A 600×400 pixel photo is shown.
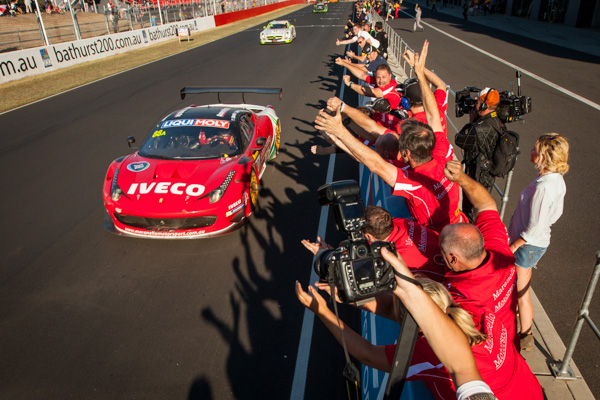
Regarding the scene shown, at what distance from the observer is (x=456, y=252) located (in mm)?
2555

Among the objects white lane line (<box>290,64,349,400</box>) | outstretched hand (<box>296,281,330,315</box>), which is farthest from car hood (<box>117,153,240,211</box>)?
outstretched hand (<box>296,281,330,315</box>)

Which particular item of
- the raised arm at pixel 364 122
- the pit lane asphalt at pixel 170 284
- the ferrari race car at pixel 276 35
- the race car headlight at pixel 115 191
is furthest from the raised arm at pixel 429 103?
the ferrari race car at pixel 276 35

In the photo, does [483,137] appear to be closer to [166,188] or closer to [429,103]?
[429,103]

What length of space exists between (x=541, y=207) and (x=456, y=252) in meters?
1.32

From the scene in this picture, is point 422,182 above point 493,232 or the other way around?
above

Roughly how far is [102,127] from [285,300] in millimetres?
9069

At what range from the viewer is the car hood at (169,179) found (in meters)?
5.28

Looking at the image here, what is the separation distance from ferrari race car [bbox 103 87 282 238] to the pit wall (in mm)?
15020

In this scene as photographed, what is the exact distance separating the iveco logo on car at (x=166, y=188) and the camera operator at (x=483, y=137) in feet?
11.0

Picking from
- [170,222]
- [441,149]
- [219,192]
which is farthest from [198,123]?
[441,149]

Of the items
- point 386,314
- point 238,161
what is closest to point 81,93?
point 238,161

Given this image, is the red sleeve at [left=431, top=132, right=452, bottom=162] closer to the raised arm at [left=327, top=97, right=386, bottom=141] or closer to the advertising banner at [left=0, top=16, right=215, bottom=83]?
the raised arm at [left=327, top=97, right=386, bottom=141]

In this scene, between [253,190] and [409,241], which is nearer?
[409,241]

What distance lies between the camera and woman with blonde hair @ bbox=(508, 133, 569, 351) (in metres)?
3.32
